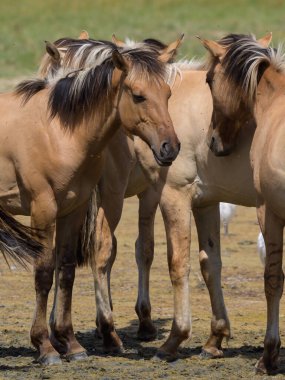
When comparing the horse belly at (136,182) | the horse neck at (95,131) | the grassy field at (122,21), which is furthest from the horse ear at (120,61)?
the grassy field at (122,21)

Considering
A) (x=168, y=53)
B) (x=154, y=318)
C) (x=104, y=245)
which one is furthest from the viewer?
(x=154, y=318)

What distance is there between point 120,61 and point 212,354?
88.1 inches

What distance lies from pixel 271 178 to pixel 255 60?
87 cm

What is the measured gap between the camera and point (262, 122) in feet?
24.3

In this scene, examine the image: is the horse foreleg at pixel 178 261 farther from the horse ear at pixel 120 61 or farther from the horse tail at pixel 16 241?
the horse tail at pixel 16 241

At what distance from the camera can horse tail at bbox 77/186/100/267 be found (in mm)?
8734

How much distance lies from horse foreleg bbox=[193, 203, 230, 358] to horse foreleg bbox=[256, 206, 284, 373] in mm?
825

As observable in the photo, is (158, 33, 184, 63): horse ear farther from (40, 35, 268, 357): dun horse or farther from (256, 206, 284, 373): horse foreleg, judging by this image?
(256, 206, 284, 373): horse foreleg

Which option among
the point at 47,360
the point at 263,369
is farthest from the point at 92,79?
the point at 263,369

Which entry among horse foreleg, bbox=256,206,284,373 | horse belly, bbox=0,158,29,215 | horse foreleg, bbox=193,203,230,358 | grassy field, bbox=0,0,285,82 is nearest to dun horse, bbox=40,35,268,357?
horse foreleg, bbox=193,203,230,358

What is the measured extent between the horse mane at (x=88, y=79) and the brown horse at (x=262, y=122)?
45 centimetres

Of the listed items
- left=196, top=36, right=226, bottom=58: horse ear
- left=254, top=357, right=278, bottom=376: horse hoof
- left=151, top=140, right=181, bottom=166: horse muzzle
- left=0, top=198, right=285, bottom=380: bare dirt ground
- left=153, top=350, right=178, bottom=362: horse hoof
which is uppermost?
left=196, top=36, right=226, bottom=58: horse ear

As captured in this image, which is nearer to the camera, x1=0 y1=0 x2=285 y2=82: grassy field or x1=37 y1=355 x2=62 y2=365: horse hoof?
x1=37 y1=355 x2=62 y2=365: horse hoof

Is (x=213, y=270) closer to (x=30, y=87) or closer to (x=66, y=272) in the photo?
(x=66, y=272)
